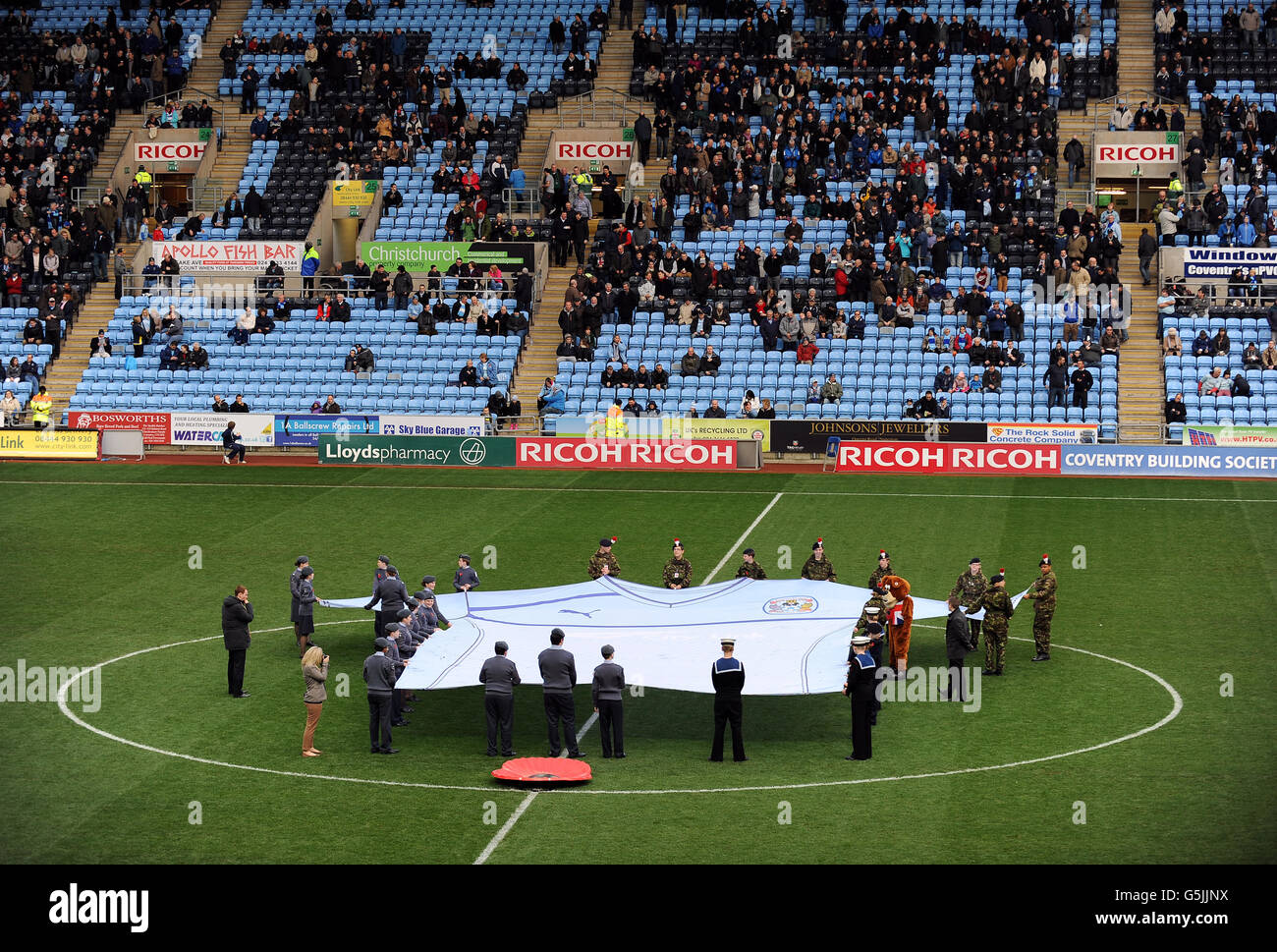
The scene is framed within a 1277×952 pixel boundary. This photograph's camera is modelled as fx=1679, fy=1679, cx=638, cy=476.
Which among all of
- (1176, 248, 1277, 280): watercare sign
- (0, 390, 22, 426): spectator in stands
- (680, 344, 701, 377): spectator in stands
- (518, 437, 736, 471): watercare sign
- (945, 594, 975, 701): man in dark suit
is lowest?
(945, 594, 975, 701): man in dark suit

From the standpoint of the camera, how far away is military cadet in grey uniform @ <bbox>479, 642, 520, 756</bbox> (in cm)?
2062

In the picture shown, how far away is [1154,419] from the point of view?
45.9m

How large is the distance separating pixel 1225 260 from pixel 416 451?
2435 cm

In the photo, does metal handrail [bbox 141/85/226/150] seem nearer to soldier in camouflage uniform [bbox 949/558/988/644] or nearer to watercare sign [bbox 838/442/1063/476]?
watercare sign [bbox 838/442/1063/476]

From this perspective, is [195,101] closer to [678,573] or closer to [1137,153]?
[1137,153]

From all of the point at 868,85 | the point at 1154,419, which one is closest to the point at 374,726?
the point at 1154,419

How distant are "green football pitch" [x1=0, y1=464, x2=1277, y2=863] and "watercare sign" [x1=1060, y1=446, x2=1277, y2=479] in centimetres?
340

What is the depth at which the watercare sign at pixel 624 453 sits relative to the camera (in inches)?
1767

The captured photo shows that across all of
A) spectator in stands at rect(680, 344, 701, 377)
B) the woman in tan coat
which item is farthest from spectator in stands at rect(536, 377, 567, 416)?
the woman in tan coat

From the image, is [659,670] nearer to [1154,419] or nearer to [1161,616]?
[1161,616]

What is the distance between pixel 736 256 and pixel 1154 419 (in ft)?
44.0

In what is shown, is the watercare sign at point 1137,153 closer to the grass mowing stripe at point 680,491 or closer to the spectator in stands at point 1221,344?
the spectator in stands at point 1221,344

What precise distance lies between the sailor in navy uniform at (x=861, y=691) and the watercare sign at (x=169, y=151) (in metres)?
45.3
